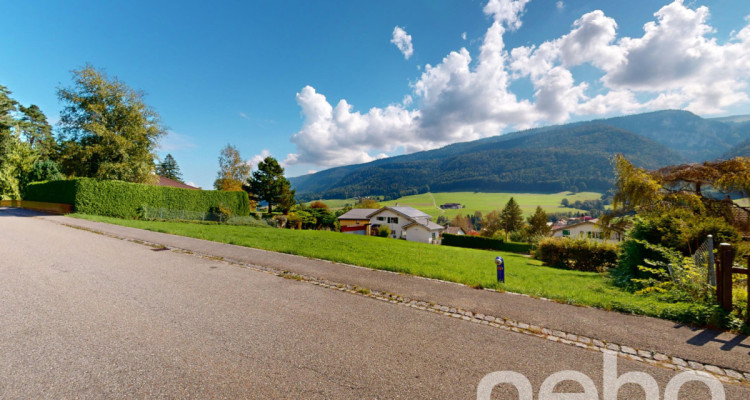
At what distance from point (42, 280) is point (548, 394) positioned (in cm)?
928

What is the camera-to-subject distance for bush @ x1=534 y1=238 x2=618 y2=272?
1385 cm

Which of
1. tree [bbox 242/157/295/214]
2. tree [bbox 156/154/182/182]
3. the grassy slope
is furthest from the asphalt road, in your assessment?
the grassy slope

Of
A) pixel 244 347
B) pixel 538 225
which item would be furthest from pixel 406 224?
pixel 244 347

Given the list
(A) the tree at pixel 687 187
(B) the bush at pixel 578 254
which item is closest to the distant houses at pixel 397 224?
(B) the bush at pixel 578 254

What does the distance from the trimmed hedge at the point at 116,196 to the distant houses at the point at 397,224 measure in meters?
27.9

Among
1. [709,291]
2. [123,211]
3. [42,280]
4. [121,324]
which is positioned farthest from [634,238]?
[123,211]

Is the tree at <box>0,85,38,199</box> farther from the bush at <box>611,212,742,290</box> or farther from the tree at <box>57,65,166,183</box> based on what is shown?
the bush at <box>611,212,742,290</box>

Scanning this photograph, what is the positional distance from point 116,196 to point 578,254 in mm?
32888

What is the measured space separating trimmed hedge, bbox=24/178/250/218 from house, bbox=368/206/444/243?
34.7 metres

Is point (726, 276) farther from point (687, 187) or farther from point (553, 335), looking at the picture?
point (687, 187)

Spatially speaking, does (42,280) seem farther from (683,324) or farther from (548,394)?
(683,324)

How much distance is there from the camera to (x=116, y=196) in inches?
839

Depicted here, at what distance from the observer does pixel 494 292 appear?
19.7 ft

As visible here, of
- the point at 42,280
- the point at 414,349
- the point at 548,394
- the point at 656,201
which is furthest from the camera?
the point at 656,201
